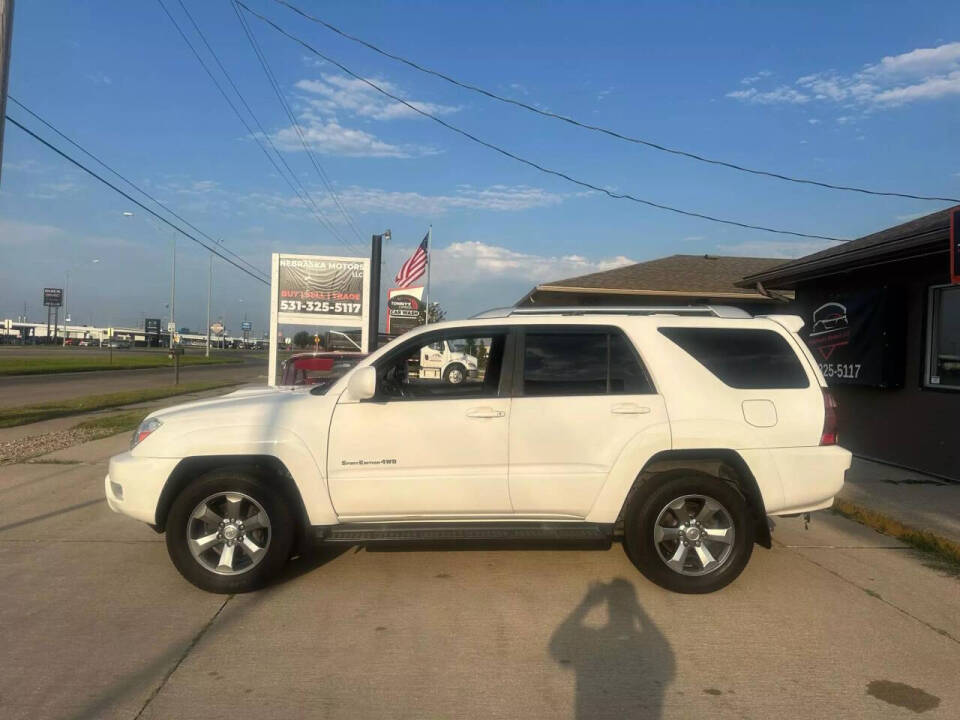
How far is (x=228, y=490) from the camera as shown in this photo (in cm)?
512

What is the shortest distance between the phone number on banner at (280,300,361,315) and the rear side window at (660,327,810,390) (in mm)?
13345

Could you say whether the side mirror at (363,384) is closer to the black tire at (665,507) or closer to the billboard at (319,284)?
the black tire at (665,507)

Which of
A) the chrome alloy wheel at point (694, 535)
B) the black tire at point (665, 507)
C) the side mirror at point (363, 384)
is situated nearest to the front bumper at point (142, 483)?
the side mirror at point (363, 384)

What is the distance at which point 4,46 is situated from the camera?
904 centimetres

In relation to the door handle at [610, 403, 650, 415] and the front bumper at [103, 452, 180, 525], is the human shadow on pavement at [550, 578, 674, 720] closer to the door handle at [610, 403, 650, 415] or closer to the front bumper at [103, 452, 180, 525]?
the door handle at [610, 403, 650, 415]

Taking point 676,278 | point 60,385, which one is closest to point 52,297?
point 60,385

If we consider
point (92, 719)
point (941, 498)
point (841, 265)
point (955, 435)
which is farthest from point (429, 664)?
point (841, 265)

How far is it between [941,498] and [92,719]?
809 centimetres

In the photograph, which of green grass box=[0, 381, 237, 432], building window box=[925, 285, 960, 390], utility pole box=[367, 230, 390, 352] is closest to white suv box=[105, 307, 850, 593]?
building window box=[925, 285, 960, 390]

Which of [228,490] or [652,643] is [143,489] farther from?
[652,643]

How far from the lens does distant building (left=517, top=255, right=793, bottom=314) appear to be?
54.1ft

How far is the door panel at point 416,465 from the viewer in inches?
202

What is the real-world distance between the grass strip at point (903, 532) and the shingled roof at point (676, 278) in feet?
27.3

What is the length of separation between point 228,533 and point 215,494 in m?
0.29
